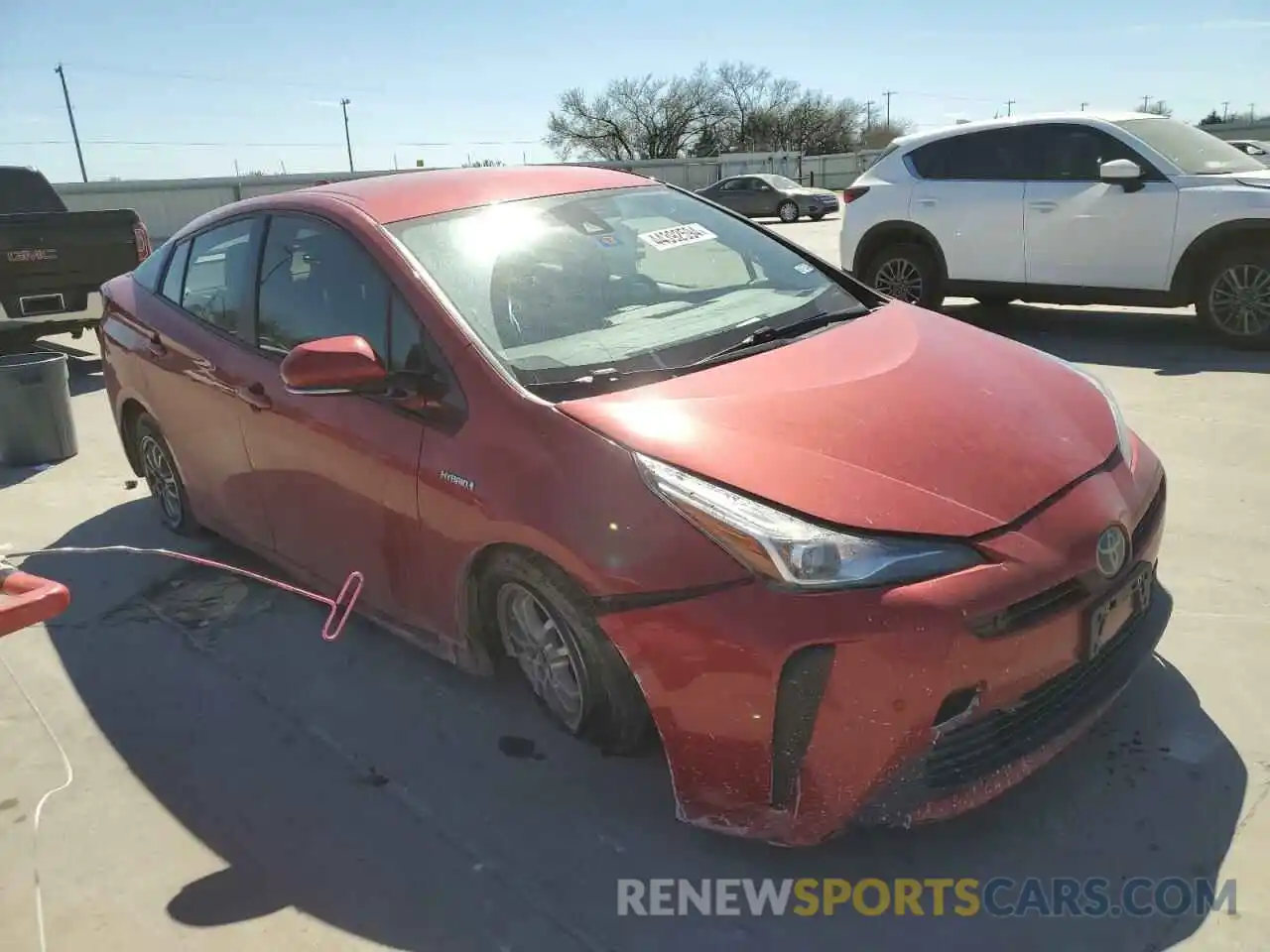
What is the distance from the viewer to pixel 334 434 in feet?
10.6

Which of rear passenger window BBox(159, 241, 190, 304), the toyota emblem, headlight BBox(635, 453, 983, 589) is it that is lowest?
the toyota emblem

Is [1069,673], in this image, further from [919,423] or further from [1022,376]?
[1022,376]

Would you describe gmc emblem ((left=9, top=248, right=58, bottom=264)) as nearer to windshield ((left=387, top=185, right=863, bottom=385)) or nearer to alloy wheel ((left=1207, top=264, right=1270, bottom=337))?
windshield ((left=387, top=185, right=863, bottom=385))

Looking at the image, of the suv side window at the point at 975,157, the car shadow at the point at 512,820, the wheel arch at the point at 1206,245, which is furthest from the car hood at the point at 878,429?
the suv side window at the point at 975,157

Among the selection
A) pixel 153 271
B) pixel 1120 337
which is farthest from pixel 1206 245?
pixel 153 271

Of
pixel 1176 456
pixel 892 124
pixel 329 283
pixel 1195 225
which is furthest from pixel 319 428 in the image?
pixel 892 124

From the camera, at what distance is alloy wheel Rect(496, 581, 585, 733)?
8.84ft

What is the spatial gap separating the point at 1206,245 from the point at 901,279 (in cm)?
238

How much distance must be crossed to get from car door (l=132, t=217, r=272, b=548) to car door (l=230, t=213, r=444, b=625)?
0.14 m

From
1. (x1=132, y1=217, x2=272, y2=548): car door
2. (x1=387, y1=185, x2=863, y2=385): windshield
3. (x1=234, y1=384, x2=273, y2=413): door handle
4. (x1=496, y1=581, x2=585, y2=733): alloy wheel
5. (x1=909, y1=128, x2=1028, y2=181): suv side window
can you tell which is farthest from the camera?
(x1=909, y1=128, x2=1028, y2=181): suv side window

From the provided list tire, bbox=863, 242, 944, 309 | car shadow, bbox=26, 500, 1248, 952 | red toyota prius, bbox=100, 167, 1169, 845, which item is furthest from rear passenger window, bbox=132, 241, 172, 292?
tire, bbox=863, 242, 944, 309

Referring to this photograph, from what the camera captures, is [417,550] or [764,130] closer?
[417,550]

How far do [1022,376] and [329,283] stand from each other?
2.26 m

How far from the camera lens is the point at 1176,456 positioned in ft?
16.5
